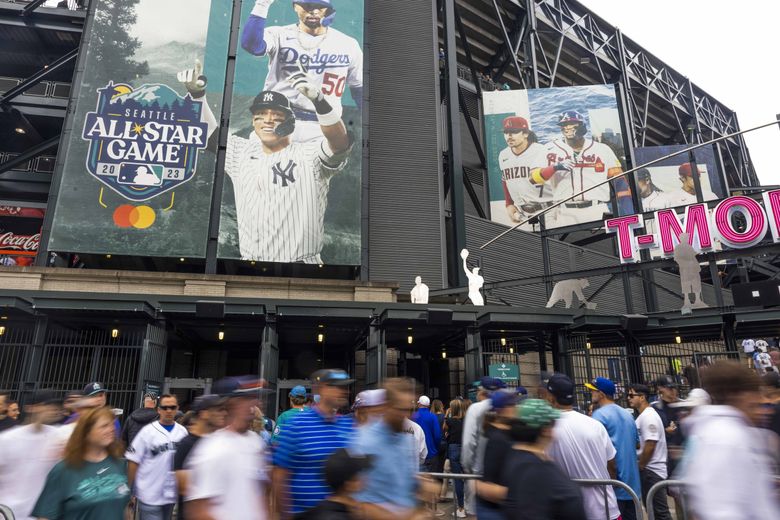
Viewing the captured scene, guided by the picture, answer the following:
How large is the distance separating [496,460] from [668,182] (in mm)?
33046

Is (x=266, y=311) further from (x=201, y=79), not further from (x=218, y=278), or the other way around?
(x=201, y=79)

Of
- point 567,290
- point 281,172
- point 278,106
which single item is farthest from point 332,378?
point 567,290

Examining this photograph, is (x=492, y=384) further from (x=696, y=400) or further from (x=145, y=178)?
(x=145, y=178)

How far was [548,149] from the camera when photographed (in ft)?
86.0

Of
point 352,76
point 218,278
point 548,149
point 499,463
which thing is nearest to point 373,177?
point 352,76

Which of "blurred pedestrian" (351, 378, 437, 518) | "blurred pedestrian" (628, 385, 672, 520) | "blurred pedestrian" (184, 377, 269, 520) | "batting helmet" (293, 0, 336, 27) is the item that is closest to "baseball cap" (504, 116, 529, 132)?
"batting helmet" (293, 0, 336, 27)

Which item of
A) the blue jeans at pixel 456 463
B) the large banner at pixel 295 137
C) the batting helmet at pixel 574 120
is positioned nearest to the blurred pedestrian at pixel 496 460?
the blue jeans at pixel 456 463

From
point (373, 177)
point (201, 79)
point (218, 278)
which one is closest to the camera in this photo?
point (218, 278)

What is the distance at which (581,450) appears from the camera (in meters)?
4.68

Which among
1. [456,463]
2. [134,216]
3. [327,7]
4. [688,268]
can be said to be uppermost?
[327,7]

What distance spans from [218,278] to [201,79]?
827 cm

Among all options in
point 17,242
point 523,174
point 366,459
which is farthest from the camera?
point 523,174

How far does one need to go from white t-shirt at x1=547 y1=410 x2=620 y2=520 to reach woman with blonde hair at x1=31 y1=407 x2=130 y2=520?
11.9ft

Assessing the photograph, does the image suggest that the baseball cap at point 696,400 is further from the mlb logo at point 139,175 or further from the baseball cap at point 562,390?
the mlb logo at point 139,175
